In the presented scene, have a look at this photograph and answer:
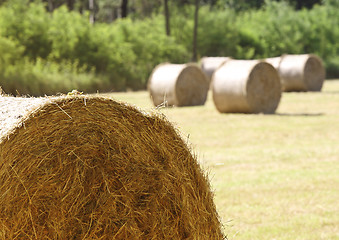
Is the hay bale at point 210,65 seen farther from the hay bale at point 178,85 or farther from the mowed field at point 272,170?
the mowed field at point 272,170

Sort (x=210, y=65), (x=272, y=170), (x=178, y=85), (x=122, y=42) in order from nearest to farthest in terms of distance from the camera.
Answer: (x=272, y=170) < (x=178, y=85) < (x=210, y=65) < (x=122, y=42)

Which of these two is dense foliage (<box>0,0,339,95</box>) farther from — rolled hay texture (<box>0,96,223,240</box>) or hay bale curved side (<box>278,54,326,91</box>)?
rolled hay texture (<box>0,96,223,240</box>)

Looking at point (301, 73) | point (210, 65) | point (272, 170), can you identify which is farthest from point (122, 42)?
point (272, 170)

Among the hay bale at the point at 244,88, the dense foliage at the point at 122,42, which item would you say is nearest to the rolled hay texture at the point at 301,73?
the dense foliage at the point at 122,42

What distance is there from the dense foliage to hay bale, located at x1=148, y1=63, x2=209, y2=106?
3696mm

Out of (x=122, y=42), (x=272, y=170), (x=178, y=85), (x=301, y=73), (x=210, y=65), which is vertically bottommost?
(x=210, y=65)

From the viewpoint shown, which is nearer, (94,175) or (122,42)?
(94,175)

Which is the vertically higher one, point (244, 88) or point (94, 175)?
point (94, 175)

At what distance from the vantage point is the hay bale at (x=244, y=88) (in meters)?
15.4

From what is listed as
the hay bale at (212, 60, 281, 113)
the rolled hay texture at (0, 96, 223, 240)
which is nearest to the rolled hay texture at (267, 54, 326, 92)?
the hay bale at (212, 60, 281, 113)

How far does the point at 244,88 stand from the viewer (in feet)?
50.1

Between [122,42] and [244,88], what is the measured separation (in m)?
15.0

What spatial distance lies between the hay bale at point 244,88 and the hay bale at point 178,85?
2.50 meters

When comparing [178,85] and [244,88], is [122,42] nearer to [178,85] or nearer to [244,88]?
[178,85]
